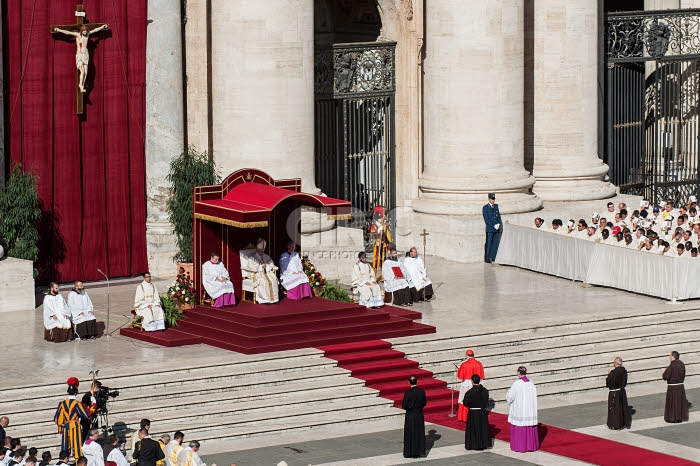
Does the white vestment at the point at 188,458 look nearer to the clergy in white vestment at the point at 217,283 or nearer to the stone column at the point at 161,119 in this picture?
the clergy in white vestment at the point at 217,283

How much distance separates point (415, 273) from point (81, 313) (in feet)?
23.1

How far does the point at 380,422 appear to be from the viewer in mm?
29219

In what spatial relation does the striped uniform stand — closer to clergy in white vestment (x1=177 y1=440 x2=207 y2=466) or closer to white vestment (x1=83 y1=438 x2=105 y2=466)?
white vestment (x1=83 y1=438 x2=105 y2=466)

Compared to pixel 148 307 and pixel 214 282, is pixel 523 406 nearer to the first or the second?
pixel 214 282

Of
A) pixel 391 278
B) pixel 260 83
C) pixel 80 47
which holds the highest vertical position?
pixel 80 47

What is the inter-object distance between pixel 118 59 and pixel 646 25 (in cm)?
1614

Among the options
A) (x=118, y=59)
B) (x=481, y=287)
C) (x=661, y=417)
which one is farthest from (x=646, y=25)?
(x=661, y=417)

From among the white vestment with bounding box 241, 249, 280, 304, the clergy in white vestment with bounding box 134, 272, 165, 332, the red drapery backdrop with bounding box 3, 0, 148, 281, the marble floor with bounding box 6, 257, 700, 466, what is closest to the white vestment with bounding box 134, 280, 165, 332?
the clergy in white vestment with bounding box 134, 272, 165, 332

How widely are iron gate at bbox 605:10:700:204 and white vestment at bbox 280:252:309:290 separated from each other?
15831 millimetres

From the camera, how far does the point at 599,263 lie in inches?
1460

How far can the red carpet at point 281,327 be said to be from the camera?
31.5 m

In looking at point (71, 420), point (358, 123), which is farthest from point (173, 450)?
point (358, 123)

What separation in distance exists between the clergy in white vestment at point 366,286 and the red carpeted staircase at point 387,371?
2.29 metres

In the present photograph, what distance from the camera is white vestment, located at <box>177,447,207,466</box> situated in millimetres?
24062
